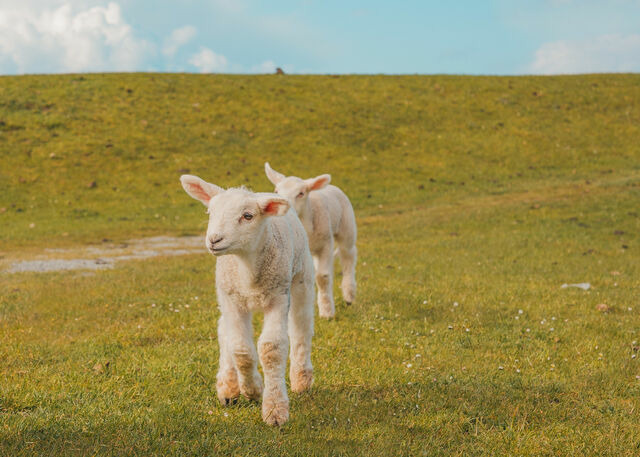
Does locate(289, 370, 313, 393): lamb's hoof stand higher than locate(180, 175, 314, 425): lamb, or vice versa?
locate(180, 175, 314, 425): lamb

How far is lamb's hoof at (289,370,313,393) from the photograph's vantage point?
587 centimetres

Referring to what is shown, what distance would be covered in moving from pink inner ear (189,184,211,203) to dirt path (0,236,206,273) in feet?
35.9

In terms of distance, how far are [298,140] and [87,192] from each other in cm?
1291

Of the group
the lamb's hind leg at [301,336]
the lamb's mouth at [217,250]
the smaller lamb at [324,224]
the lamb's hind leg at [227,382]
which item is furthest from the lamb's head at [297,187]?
the lamb's mouth at [217,250]

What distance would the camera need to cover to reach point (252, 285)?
5.11 m

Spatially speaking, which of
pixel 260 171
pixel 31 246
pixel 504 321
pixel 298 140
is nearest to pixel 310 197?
→ pixel 504 321

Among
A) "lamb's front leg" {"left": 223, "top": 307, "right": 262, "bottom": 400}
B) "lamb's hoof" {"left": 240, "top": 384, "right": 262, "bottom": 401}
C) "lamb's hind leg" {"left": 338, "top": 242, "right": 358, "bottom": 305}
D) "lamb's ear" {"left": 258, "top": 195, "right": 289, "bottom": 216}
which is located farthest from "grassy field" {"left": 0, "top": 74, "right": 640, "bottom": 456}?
"lamb's ear" {"left": 258, "top": 195, "right": 289, "bottom": 216}

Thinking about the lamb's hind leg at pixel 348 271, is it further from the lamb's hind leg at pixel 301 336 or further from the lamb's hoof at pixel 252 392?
the lamb's hoof at pixel 252 392

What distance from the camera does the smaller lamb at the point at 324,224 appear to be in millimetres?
7789

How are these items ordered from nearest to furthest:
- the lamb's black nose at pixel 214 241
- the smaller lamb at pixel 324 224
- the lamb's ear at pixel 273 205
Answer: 1. the lamb's black nose at pixel 214 241
2. the lamb's ear at pixel 273 205
3. the smaller lamb at pixel 324 224

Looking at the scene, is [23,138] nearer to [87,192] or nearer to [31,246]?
[87,192]

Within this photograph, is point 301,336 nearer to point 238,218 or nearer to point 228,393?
point 228,393

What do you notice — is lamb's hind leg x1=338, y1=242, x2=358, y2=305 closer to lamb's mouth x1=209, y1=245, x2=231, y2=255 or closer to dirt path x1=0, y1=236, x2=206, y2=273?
lamb's mouth x1=209, y1=245, x2=231, y2=255

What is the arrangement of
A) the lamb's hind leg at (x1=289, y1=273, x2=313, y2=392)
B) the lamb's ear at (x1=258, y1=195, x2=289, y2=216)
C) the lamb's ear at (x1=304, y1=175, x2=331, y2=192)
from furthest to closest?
the lamb's ear at (x1=304, y1=175, x2=331, y2=192) < the lamb's hind leg at (x1=289, y1=273, x2=313, y2=392) < the lamb's ear at (x1=258, y1=195, x2=289, y2=216)
